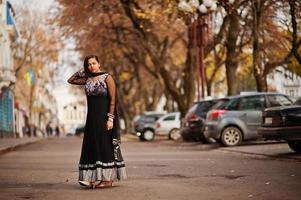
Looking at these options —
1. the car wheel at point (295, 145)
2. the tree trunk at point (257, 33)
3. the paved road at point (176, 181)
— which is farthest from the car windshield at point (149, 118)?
the paved road at point (176, 181)

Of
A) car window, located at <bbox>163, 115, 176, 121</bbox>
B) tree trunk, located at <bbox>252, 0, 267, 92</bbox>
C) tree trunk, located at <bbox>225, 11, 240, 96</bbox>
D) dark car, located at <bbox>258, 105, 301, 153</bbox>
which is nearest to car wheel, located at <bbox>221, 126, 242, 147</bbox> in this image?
dark car, located at <bbox>258, 105, 301, 153</bbox>

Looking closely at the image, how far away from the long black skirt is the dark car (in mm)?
6537

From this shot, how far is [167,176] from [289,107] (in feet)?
16.9

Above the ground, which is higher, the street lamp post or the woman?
the street lamp post

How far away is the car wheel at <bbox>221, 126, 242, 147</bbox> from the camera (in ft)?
75.5

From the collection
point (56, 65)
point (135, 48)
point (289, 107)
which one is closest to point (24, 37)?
point (56, 65)

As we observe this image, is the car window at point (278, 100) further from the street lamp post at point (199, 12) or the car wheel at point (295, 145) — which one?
the car wheel at point (295, 145)

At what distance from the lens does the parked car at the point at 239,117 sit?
22.8 metres

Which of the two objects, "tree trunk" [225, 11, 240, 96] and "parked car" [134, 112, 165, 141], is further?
"parked car" [134, 112, 165, 141]

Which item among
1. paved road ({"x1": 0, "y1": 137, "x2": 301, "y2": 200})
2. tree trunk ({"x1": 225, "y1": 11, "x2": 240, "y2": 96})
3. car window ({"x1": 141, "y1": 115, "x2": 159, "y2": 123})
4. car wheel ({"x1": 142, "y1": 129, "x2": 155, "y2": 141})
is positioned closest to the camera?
paved road ({"x1": 0, "y1": 137, "x2": 301, "y2": 200})

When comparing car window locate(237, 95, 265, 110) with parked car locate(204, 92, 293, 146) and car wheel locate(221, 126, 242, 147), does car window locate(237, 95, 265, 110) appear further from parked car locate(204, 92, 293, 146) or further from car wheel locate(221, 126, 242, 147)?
car wheel locate(221, 126, 242, 147)

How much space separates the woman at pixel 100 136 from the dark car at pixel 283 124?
651 cm

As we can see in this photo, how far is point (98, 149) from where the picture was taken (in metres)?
10.4

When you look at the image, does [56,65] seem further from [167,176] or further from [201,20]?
[167,176]
